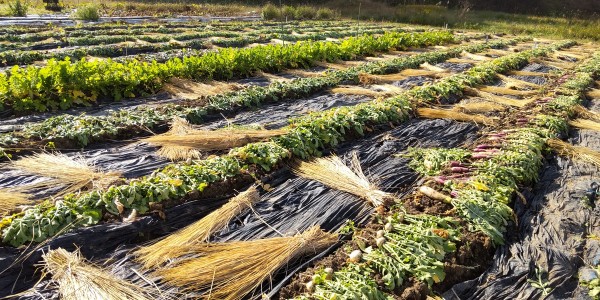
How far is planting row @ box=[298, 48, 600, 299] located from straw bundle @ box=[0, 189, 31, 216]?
2.79 m

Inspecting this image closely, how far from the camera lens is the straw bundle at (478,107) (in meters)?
7.54

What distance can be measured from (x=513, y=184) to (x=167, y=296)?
3760 mm

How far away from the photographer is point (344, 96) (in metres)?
8.35

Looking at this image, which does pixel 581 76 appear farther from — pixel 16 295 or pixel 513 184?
pixel 16 295

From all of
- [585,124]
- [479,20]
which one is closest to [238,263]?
[585,124]

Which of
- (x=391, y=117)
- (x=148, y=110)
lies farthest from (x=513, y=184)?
(x=148, y=110)

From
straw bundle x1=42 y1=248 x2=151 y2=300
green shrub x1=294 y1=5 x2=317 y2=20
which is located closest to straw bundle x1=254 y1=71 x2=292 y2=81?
straw bundle x1=42 y1=248 x2=151 y2=300

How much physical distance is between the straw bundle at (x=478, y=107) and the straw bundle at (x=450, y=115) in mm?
332

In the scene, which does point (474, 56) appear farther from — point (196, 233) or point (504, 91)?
point (196, 233)

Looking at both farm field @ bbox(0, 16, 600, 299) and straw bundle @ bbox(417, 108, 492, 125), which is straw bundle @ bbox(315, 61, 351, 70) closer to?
farm field @ bbox(0, 16, 600, 299)

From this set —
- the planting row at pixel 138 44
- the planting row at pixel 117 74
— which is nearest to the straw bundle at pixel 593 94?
the planting row at pixel 117 74

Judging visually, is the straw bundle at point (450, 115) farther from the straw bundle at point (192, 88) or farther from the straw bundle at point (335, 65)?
the straw bundle at point (335, 65)

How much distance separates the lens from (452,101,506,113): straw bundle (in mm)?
7539

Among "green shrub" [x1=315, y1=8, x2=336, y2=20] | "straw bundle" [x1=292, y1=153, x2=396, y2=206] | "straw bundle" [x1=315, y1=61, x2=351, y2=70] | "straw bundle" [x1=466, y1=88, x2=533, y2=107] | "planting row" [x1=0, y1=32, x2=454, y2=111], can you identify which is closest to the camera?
"straw bundle" [x1=292, y1=153, x2=396, y2=206]
